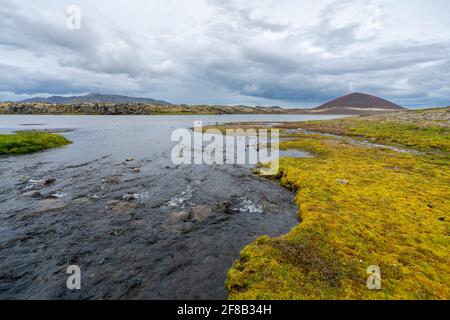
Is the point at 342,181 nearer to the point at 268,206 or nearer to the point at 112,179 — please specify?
the point at 268,206

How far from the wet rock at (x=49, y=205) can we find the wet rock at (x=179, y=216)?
8.98m

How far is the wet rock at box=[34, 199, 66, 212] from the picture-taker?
731 inches

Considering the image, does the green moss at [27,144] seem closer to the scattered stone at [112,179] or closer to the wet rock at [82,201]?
the scattered stone at [112,179]

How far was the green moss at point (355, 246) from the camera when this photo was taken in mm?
9938

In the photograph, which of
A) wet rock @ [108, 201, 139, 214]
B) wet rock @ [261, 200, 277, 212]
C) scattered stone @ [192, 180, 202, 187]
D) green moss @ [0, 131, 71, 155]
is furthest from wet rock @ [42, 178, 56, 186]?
green moss @ [0, 131, 71, 155]

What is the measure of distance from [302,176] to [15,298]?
2392 centimetres

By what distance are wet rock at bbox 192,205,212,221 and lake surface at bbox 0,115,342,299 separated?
7 centimetres

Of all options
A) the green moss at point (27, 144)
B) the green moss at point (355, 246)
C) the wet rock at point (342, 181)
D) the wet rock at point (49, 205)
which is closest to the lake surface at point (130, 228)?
the wet rock at point (49, 205)
